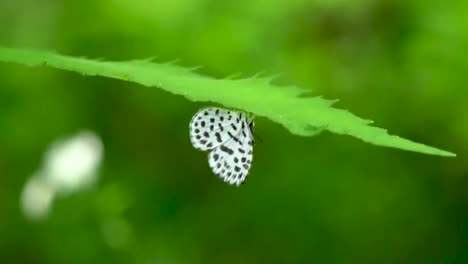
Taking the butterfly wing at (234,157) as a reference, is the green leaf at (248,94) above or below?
above

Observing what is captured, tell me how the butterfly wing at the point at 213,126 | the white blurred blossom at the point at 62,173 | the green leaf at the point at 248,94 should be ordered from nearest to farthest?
the green leaf at the point at 248,94
the butterfly wing at the point at 213,126
the white blurred blossom at the point at 62,173

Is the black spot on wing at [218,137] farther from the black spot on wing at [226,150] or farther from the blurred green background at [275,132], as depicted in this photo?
the blurred green background at [275,132]

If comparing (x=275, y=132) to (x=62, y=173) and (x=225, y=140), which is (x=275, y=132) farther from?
(x=225, y=140)

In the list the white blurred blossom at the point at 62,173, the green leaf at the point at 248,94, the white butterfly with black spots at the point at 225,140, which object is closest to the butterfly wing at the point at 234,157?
the white butterfly with black spots at the point at 225,140

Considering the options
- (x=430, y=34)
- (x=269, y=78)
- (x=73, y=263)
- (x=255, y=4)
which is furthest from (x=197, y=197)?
(x=269, y=78)

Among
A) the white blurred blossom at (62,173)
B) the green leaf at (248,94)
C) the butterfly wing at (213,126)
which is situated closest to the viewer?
the green leaf at (248,94)

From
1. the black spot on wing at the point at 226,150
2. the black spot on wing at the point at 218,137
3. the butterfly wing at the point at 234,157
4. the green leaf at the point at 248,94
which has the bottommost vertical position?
the black spot on wing at the point at 226,150

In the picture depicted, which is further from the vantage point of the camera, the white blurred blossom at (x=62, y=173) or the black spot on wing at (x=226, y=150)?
the white blurred blossom at (x=62, y=173)
